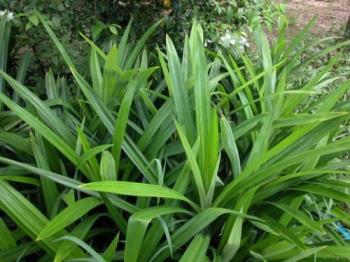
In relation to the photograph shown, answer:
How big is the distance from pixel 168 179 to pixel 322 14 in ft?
15.3

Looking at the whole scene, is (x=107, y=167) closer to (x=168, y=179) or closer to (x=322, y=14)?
(x=168, y=179)

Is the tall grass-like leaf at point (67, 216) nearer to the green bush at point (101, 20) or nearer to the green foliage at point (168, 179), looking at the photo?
the green foliage at point (168, 179)

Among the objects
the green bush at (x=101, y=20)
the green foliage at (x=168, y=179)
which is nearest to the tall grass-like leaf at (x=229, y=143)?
the green foliage at (x=168, y=179)

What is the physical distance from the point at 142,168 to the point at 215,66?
96cm

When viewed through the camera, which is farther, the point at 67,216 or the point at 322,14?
the point at 322,14

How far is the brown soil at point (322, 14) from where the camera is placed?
Answer: 524 cm

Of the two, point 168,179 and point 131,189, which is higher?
point 131,189

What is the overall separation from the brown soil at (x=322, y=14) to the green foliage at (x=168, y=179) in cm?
324

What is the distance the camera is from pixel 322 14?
19.2 feet

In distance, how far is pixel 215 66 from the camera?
258cm

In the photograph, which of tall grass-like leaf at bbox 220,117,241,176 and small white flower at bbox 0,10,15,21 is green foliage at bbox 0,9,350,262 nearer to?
tall grass-like leaf at bbox 220,117,241,176

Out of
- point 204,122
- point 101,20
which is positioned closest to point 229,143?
point 204,122

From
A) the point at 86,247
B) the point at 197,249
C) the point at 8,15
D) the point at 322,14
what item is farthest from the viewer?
the point at 322,14

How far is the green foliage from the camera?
5.13 feet
